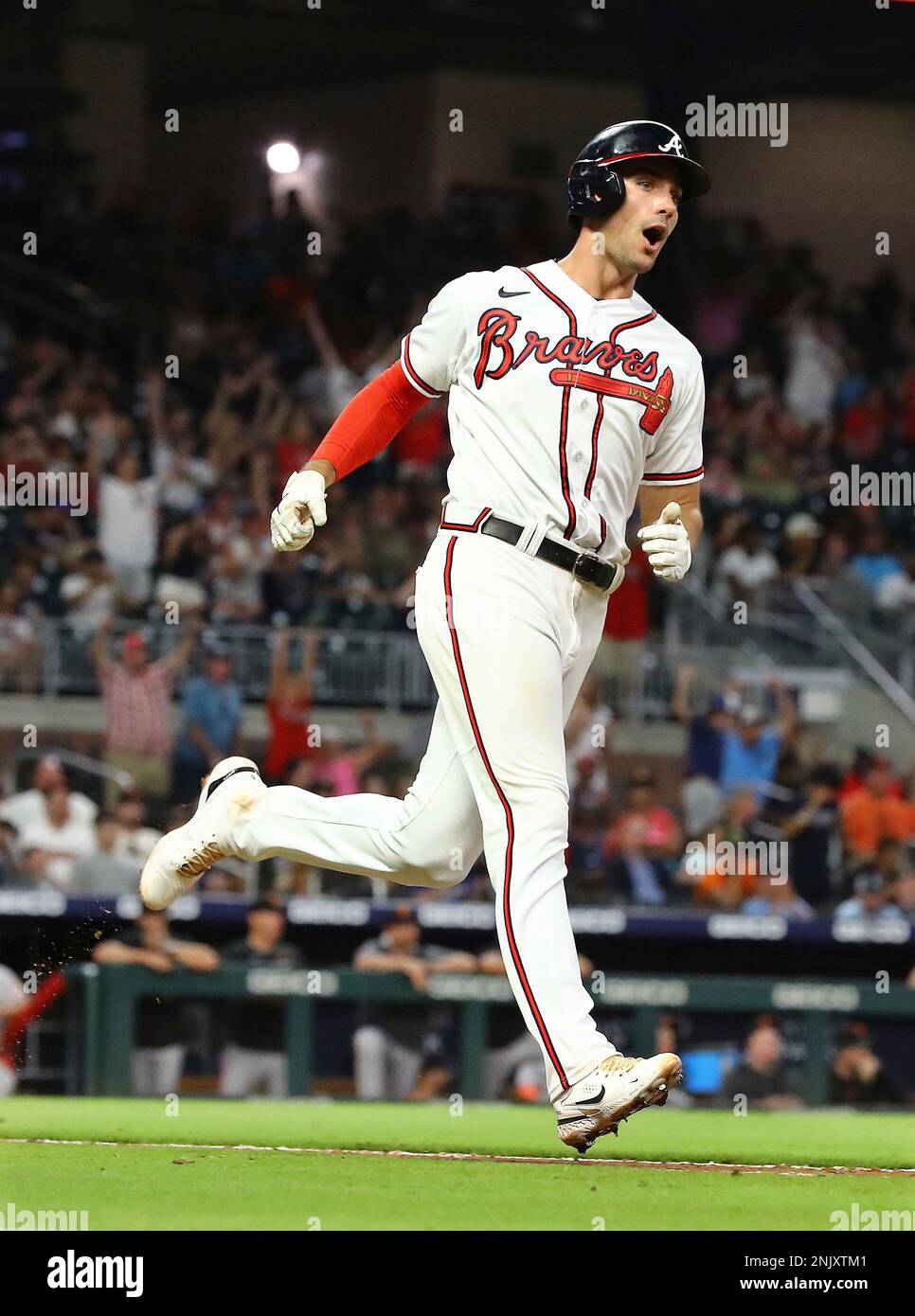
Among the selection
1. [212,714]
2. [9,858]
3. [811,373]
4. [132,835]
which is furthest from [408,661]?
[811,373]

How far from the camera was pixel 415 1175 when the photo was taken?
5.40 meters

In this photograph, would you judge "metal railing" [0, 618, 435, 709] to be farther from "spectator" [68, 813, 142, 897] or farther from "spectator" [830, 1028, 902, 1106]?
"spectator" [830, 1028, 902, 1106]

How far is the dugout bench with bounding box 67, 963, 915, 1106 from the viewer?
10.0 m

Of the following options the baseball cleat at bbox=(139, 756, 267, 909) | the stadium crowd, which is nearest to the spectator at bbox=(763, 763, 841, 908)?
the stadium crowd

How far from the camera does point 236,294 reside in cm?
1583

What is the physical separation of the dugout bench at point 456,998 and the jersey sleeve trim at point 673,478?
5.37 metres

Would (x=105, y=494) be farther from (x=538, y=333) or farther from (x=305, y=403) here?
(x=538, y=333)

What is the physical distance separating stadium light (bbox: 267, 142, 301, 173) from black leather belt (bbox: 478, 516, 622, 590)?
48.4ft

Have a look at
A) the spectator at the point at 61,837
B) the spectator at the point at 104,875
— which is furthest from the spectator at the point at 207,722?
the spectator at the point at 104,875

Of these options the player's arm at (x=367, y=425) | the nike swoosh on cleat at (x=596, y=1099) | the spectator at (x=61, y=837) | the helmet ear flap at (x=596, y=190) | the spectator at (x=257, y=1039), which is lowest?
the spectator at (x=257, y=1039)

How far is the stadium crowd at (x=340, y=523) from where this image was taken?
38.0ft

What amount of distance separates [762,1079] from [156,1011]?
295 cm

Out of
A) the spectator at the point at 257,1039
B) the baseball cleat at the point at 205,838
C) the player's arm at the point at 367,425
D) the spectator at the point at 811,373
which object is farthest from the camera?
the spectator at the point at 811,373

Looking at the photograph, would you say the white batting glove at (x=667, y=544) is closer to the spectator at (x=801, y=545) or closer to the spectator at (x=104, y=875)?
the spectator at (x=104, y=875)
